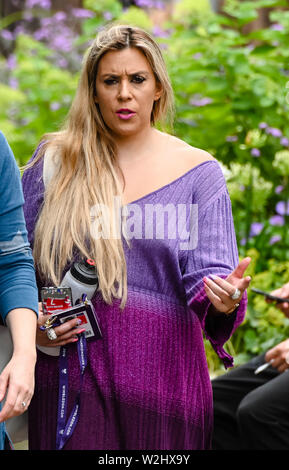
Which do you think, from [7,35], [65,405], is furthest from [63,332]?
[7,35]

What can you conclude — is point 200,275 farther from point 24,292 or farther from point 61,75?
point 61,75

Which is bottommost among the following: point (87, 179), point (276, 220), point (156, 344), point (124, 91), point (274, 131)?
point (156, 344)

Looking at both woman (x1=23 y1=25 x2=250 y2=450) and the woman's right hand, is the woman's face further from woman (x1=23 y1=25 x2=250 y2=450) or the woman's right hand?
the woman's right hand

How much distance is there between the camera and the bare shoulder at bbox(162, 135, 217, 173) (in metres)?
2.21

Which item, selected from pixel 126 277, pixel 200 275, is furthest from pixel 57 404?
pixel 200 275

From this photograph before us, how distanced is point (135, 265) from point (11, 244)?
50 cm

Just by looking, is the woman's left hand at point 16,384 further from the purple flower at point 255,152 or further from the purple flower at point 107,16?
the purple flower at point 107,16

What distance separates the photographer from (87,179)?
7.13 feet

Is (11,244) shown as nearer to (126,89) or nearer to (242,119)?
(126,89)

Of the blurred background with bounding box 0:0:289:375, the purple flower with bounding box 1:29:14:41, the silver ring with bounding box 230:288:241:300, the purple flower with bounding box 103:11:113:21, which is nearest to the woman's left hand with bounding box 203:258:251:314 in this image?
the silver ring with bounding box 230:288:241:300

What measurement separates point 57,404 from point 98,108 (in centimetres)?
86

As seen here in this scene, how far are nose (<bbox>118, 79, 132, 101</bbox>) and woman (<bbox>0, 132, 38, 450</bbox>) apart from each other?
53 cm

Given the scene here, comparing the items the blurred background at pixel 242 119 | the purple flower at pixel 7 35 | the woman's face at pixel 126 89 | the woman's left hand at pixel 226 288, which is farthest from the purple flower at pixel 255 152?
the purple flower at pixel 7 35
